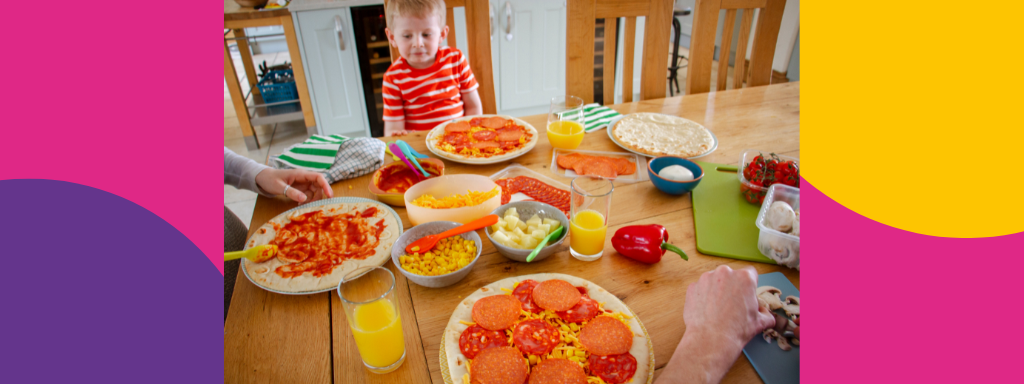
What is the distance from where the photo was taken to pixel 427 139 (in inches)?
64.9

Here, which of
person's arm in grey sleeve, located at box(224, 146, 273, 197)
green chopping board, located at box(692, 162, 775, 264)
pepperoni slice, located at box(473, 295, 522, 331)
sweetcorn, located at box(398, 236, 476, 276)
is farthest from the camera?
person's arm in grey sleeve, located at box(224, 146, 273, 197)

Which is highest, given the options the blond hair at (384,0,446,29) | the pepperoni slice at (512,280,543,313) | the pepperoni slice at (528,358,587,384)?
the blond hair at (384,0,446,29)

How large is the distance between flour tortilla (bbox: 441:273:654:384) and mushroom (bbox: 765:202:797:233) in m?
0.42

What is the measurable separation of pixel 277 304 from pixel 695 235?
94 centimetres

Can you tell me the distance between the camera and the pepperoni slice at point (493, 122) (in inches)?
69.2

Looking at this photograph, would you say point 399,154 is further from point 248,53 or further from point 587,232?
point 248,53

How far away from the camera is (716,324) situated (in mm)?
816

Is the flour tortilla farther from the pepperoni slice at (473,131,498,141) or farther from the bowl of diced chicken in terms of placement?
the pepperoni slice at (473,131,498,141)

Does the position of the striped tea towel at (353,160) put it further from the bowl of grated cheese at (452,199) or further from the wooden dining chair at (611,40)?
the wooden dining chair at (611,40)

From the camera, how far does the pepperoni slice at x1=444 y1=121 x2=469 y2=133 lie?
1.71 m

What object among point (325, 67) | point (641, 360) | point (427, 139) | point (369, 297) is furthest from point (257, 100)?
point (641, 360)

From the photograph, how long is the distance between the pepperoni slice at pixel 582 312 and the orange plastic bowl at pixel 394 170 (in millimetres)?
546

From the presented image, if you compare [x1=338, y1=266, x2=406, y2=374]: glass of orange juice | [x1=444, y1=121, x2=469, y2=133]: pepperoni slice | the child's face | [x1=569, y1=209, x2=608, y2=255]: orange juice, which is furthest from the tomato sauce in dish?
the child's face

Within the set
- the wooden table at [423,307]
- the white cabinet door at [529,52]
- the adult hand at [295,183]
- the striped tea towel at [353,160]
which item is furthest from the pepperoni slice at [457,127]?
the white cabinet door at [529,52]
